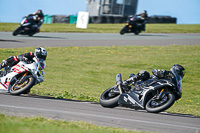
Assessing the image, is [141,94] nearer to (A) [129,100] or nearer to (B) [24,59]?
(A) [129,100]

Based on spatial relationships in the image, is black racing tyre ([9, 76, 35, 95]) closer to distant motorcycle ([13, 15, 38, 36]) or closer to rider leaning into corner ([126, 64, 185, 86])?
rider leaning into corner ([126, 64, 185, 86])

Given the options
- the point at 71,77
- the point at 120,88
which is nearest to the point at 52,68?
the point at 71,77

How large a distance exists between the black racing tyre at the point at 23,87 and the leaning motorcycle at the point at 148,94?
178 cm

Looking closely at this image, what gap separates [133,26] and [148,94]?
20.8 m

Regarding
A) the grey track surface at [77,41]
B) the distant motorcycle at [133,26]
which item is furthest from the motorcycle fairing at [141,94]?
the distant motorcycle at [133,26]

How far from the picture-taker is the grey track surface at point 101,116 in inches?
266

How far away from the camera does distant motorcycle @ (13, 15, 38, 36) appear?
23.2 meters

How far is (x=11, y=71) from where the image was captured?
9492 mm

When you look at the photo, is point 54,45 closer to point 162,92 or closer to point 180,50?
point 180,50

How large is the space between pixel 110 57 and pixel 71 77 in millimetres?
5044

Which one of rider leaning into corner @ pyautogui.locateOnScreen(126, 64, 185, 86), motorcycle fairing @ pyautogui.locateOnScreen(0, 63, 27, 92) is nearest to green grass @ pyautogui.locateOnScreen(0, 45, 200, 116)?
motorcycle fairing @ pyautogui.locateOnScreen(0, 63, 27, 92)

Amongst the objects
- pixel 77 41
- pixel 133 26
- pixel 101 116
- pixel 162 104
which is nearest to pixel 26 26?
pixel 77 41

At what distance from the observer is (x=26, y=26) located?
23344mm

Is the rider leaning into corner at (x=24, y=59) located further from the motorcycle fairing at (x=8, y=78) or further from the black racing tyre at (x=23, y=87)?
the black racing tyre at (x=23, y=87)
